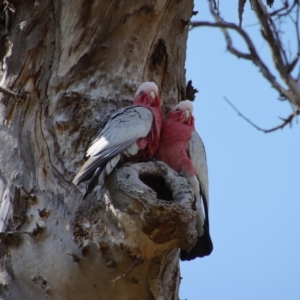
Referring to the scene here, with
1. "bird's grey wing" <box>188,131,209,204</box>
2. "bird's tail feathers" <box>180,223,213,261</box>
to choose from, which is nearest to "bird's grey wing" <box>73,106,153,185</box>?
"bird's grey wing" <box>188,131,209,204</box>

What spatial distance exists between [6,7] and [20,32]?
197 millimetres

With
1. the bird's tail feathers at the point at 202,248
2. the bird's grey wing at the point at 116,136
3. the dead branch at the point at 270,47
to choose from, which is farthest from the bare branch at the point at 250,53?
the bird's tail feathers at the point at 202,248

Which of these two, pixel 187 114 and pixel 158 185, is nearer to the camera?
pixel 158 185

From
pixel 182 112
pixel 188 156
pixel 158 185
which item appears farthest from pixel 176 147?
pixel 158 185

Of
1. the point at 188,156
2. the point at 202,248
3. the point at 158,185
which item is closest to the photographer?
the point at 158,185

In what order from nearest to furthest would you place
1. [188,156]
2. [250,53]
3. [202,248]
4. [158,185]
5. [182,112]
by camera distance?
1. [158,185]
2. [202,248]
3. [250,53]
4. [188,156]
5. [182,112]

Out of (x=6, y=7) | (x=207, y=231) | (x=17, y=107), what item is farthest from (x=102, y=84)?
(x=207, y=231)

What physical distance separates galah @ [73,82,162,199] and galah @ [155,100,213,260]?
→ 0.32 feet

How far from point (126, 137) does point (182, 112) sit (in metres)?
0.61

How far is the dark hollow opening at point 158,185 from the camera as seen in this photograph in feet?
11.0

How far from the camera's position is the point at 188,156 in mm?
4012

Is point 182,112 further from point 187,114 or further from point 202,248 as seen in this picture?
point 202,248

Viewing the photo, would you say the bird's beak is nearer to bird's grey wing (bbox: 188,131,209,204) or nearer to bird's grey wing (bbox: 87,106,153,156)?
bird's grey wing (bbox: 188,131,209,204)

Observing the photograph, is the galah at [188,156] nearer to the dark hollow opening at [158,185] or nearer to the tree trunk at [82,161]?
the tree trunk at [82,161]
